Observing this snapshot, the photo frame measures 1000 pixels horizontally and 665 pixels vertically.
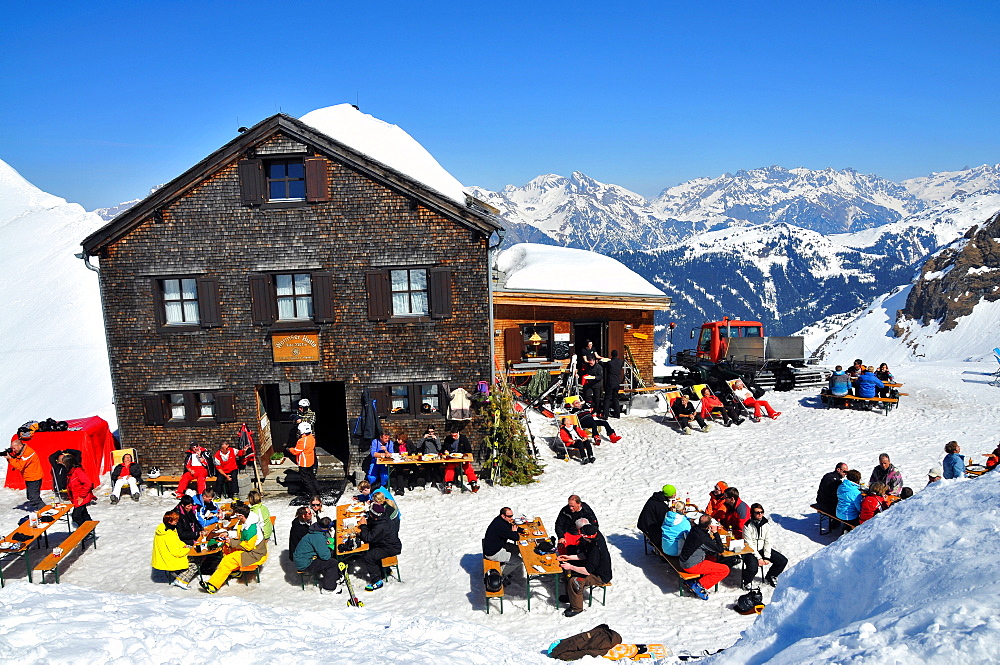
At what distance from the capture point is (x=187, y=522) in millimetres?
10797

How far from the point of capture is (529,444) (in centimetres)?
1712

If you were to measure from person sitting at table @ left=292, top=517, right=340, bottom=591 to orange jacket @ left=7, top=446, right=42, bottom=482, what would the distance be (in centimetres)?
789

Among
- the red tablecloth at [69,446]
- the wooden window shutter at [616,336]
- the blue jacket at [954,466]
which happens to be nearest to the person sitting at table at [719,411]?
the wooden window shutter at [616,336]

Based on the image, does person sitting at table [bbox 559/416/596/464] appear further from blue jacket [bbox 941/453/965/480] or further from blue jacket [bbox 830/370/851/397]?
blue jacket [bbox 830/370/851/397]

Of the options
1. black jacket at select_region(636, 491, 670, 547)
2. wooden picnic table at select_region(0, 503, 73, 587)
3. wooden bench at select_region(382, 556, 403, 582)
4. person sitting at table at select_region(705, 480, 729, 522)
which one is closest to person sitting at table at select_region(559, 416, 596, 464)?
person sitting at table at select_region(705, 480, 729, 522)

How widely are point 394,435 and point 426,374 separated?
186 cm

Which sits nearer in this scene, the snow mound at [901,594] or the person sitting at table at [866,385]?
the snow mound at [901,594]

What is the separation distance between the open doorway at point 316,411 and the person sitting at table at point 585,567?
853cm

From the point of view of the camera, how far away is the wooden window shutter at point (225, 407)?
15.7 metres

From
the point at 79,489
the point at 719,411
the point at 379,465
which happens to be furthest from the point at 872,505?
the point at 79,489

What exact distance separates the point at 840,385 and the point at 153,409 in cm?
2064

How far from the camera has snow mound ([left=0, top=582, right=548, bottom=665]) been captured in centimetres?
650

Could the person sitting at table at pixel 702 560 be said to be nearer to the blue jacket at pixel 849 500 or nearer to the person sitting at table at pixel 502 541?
the person sitting at table at pixel 502 541

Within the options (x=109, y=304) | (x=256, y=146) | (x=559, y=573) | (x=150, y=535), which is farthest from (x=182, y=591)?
(x=256, y=146)
